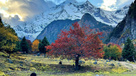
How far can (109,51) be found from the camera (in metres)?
62.0

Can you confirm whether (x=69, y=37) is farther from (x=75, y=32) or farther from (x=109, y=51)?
(x=109, y=51)

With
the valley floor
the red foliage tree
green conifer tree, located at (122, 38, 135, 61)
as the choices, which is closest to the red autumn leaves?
the red foliage tree

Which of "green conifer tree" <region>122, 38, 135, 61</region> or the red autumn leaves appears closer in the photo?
the red autumn leaves

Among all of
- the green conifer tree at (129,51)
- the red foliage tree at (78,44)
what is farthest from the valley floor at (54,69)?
the green conifer tree at (129,51)

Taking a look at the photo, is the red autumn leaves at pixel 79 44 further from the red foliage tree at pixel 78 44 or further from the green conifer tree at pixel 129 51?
the green conifer tree at pixel 129 51

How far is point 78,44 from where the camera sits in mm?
20062

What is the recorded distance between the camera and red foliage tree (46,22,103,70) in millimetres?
19016

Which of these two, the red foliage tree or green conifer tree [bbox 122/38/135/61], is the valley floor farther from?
green conifer tree [bbox 122/38/135/61]

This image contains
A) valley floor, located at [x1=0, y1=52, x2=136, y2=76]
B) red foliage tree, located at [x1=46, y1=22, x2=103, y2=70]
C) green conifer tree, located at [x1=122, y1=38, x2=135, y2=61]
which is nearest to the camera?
valley floor, located at [x1=0, y1=52, x2=136, y2=76]

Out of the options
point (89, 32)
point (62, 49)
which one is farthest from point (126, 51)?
point (62, 49)

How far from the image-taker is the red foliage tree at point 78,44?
19.0 metres

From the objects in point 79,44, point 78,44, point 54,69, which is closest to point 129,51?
point 79,44

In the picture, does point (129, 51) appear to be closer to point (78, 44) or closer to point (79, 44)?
point (79, 44)

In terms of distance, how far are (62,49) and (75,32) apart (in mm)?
3850
